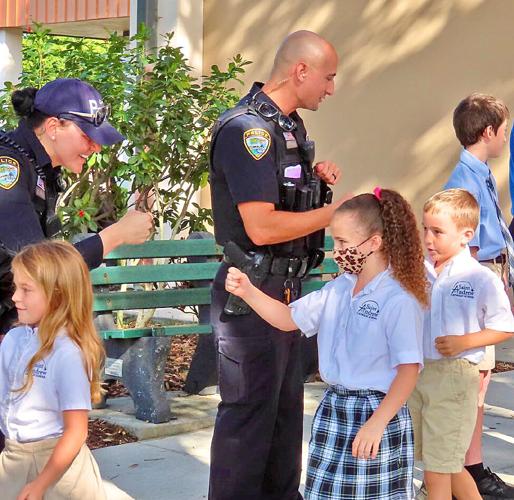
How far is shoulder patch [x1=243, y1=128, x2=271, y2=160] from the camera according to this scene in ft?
13.0

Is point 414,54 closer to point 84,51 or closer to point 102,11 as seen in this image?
point 84,51

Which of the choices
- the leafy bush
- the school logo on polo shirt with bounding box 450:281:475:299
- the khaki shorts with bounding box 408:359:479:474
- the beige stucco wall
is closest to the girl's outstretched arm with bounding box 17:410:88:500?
the khaki shorts with bounding box 408:359:479:474

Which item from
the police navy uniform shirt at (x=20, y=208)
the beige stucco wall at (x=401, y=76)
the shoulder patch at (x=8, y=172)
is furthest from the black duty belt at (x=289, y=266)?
the beige stucco wall at (x=401, y=76)

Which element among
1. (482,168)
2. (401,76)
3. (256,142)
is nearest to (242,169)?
(256,142)

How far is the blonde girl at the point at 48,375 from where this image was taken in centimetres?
312

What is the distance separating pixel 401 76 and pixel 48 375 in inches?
260

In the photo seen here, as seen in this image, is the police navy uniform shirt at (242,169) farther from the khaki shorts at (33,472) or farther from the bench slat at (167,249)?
the bench slat at (167,249)

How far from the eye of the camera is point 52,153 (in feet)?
12.2

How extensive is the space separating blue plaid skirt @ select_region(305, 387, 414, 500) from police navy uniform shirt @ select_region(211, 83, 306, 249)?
816 mm

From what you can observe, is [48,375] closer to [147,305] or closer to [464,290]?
[464,290]

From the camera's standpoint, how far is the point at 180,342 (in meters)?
8.48

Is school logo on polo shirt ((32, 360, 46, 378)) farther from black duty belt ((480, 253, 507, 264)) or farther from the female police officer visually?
black duty belt ((480, 253, 507, 264))

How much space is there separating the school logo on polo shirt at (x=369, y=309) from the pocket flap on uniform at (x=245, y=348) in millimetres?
668

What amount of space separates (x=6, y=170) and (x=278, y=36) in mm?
7018
